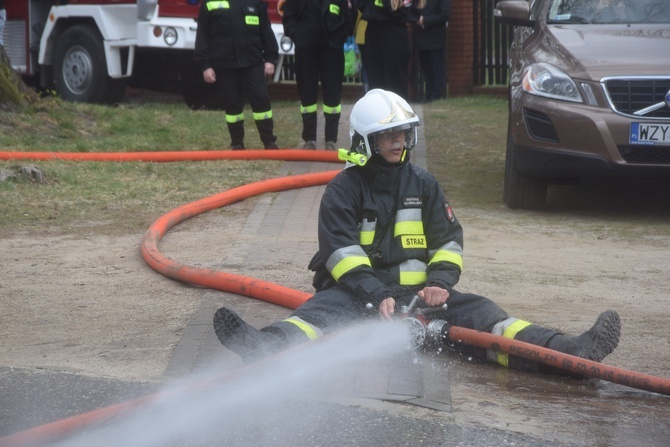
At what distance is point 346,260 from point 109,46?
966cm

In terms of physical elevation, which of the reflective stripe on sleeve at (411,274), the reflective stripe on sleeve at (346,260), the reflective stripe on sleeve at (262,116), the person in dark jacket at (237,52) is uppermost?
the person in dark jacket at (237,52)

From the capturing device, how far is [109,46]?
13.8m

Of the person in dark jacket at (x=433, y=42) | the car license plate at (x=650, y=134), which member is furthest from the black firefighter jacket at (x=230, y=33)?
the person in dark jacket at (x=433, y=42)

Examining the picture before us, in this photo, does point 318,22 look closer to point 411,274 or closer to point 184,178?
point 184,178

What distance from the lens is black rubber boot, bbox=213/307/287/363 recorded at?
14.3 feet

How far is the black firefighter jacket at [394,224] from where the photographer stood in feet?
16.0

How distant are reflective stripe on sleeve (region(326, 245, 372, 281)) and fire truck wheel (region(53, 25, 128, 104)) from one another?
9841 mm

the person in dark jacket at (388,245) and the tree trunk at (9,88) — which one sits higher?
the tree trunk at (9,88)

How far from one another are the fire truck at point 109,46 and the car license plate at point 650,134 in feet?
21.5

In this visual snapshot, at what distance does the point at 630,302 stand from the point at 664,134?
2265 millimetres

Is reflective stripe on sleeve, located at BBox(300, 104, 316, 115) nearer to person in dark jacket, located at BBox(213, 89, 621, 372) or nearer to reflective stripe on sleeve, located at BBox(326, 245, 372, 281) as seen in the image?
person in dark jacket, located at BBox(213, 89, 621, 372)

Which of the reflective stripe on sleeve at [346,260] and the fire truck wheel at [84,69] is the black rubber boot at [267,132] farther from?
the reflective stripe on sleeve at [346,260]

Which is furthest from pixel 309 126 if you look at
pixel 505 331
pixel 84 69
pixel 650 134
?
pixel 505 331

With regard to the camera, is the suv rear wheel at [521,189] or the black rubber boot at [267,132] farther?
the black rubber boot at [267,132]
